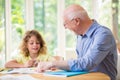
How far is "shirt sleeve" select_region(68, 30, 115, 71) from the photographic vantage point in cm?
178

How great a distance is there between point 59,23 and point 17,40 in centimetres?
89

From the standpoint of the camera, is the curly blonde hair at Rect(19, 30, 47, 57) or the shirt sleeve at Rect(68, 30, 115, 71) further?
the curly blonde hair at Rect(19, 30, 47, 57)

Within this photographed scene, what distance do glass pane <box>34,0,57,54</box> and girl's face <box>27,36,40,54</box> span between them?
2529 millimetres

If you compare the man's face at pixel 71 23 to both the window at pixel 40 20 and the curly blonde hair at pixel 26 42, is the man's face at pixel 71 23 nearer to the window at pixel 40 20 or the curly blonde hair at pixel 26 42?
Result: the curly blonde hair at pixel 26 42

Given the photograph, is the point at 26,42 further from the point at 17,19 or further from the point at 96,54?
the point at 17,19

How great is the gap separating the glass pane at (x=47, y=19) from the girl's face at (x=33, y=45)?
8.30 ft

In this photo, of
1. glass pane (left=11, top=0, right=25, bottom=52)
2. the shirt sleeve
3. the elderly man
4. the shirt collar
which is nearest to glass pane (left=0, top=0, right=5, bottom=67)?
glass pane (left=11, top=0, right=25, bottom=52)

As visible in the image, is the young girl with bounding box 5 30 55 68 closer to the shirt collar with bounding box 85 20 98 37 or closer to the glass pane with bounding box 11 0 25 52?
the shirt collar with bounding box 85 20 98 37

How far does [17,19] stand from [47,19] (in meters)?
0.61

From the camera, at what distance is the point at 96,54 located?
179 centimetres

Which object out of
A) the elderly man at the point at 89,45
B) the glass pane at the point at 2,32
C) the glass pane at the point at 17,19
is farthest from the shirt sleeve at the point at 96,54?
the glass pane at the point at 17,19

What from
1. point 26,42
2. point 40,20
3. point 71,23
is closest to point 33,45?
point 26,42

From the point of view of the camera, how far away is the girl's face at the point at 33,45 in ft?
9.25

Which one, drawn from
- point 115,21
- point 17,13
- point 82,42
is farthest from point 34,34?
point 115,21
